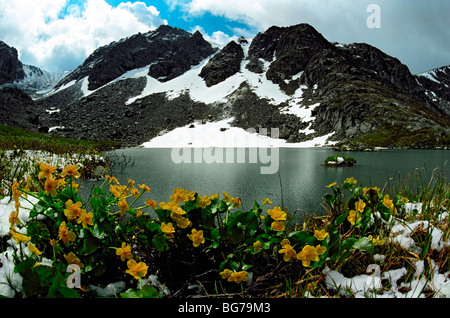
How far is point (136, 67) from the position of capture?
11006 cm

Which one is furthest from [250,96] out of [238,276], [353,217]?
[238,276]

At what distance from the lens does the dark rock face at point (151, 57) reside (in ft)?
328

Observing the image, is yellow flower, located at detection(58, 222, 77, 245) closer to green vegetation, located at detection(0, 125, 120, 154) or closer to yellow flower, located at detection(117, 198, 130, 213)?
yellow flower, located at detection(117, 198, 130, 213)

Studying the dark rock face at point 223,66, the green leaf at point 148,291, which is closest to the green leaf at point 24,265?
the green leaf at point 148,291

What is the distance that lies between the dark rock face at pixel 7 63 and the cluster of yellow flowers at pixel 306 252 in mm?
204313

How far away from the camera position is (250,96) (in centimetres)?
7369

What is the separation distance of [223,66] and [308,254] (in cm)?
9850

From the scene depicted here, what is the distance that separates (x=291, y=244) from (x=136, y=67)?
123m

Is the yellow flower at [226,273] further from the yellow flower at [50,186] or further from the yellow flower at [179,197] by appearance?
the yellow flower at [50,186]

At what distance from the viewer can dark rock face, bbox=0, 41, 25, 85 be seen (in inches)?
5896

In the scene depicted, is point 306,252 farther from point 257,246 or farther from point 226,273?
point 226,273

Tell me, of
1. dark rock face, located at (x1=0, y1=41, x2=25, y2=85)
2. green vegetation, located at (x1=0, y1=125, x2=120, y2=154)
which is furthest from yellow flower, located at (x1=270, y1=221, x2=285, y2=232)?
dark rock face, located at (x1=0, y1=41, x2=25, y2=85)

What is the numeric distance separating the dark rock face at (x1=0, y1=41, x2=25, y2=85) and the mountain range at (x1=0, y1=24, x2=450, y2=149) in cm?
7318
